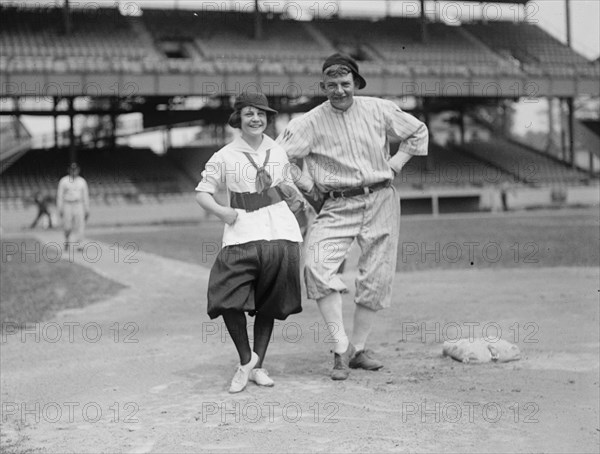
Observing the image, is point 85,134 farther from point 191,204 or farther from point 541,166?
point 541,166

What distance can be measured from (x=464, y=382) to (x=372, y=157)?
150cm

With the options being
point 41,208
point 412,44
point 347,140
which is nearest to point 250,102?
point 347,140

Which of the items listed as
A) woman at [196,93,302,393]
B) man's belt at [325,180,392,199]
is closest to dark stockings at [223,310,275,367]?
woman at [196,93,302,393]

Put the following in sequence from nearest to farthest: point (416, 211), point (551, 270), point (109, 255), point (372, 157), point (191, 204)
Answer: point (372, 157), point (551, 270), point (109, 255), point (191, 204), point (416, 211)

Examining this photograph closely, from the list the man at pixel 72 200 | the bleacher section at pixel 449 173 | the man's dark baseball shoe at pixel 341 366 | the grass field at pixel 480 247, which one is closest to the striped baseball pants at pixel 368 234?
the man's dark baseball shoe at pixel 341 366

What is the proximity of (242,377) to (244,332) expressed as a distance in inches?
12.6

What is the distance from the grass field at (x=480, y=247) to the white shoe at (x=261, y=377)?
7.57 metres

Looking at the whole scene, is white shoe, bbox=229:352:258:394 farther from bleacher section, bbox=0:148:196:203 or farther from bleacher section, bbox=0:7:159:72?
bleacher section, bbox=0:148:196:203

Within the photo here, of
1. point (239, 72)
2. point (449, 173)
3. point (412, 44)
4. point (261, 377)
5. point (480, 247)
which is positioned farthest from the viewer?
point (412, 44)

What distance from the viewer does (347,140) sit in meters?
5.30

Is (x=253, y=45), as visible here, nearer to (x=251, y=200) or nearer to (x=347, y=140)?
(x=347, y=140)

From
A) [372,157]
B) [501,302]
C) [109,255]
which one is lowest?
[109,255]

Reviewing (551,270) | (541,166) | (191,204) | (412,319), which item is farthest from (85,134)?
(412,319)

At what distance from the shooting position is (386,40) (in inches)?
1598
